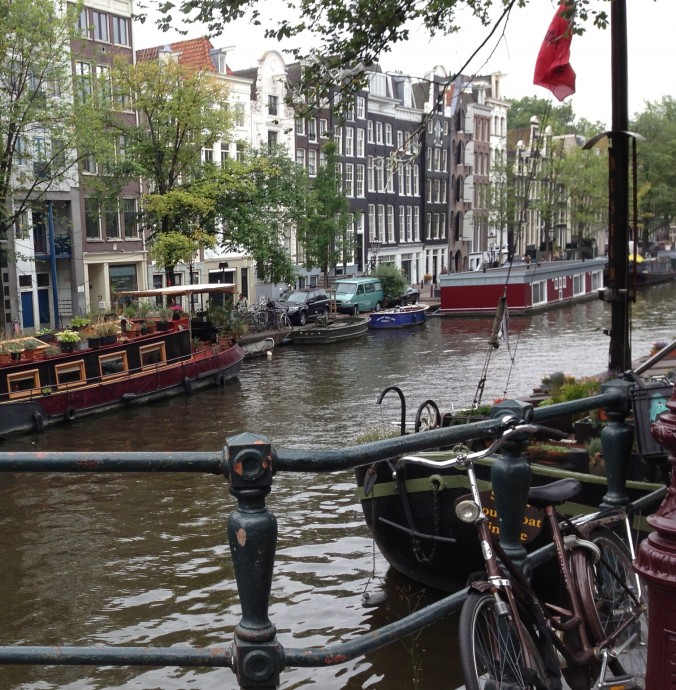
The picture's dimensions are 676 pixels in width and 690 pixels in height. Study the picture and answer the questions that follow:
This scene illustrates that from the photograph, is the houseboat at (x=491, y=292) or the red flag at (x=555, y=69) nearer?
the red flag at (x=555, y=69)

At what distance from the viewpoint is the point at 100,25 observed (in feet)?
122

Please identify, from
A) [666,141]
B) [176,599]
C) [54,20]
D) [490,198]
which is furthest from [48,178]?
[666,141]

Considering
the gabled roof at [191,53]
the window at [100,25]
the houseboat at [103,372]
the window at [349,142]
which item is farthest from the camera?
the window at [349,142]

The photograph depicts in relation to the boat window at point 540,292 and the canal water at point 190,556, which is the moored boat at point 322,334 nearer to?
the canal water at point 190,556

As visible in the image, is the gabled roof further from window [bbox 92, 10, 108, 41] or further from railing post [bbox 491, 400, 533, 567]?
railing post [bbox 491, 400, 533, 567]

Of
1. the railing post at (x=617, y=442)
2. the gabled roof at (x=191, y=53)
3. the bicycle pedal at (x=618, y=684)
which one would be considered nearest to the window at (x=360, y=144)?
the gabled roof at (x=191, y=53)

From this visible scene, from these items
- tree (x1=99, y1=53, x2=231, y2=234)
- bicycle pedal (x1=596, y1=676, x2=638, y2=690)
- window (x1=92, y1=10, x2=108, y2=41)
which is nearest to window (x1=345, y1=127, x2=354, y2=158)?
window (x1=92, y1=10, x2=108, y2=41)

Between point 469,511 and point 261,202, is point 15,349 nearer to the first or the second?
point 261,202

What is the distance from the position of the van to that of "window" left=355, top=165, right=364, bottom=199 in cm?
1019

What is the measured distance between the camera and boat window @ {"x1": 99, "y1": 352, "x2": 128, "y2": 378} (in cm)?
2344

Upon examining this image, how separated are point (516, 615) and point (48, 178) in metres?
27.1

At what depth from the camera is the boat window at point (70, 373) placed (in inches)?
866

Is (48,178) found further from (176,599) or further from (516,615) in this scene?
(516,615)

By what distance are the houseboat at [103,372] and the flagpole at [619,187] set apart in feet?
45.2
